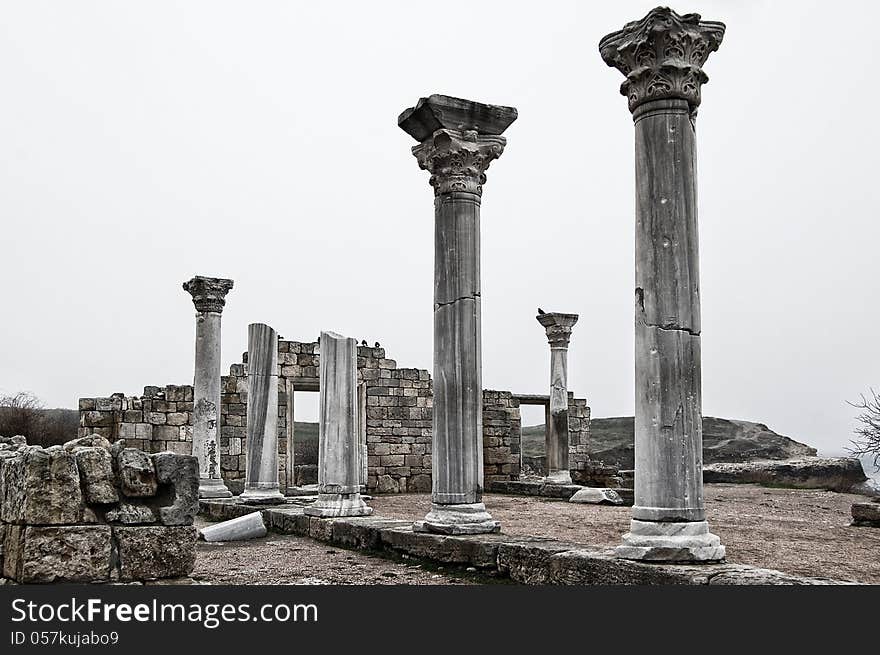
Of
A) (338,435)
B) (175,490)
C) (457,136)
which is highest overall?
(457,136)

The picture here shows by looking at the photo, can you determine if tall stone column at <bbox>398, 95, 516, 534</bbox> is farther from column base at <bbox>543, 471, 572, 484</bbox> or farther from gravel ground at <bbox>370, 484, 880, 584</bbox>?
column base at <bbox>543, 471, 572, 484</bbox>

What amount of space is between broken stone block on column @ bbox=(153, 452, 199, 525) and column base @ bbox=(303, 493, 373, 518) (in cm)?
446

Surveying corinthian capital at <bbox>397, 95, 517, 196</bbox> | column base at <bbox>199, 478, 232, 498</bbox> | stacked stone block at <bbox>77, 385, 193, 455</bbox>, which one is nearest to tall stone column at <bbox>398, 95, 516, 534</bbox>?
corinthian capital at <bbox>397, 95, 517, 196</bbox>

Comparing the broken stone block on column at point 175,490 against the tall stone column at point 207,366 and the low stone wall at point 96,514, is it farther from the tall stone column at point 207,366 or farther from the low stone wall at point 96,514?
the tall stone column at point 207,366

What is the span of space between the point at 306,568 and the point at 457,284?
3.16 m

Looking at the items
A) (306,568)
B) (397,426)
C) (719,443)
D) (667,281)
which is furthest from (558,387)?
(719,443)

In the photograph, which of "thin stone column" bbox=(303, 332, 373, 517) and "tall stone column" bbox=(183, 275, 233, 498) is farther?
"tall stone column" bbox=(183, 275, 233, 498)

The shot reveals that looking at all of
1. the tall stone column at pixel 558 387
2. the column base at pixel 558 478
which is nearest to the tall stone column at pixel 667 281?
the column base at pixel 558 478

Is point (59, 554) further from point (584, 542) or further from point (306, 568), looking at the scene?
point (584, 542)

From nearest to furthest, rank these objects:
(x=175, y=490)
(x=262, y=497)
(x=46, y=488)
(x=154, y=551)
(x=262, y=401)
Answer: (x=46, y=488), (x=154, y=551), (x=175, y=490), (x=262, y=497), (x=262, y=401)

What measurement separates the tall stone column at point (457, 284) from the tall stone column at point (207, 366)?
7743 mm

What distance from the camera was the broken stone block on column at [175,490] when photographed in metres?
7.14

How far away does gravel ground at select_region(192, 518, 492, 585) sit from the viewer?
7.68 m

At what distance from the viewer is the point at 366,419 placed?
21688 mm
